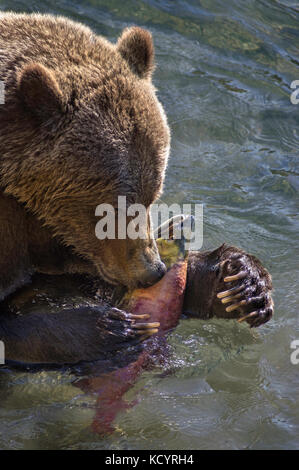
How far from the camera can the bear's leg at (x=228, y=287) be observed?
5348mm

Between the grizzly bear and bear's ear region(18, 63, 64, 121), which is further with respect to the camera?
the grizzly bear

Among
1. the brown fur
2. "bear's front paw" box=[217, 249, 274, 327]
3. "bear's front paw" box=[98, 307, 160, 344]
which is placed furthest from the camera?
"bear's front paw" box=[217, 249, 274, 327]

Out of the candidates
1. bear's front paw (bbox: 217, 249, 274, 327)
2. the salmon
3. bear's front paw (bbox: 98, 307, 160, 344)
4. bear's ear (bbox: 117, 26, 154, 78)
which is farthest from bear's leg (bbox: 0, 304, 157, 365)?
bear's ear (bbox: 117, 26, 154, 78)

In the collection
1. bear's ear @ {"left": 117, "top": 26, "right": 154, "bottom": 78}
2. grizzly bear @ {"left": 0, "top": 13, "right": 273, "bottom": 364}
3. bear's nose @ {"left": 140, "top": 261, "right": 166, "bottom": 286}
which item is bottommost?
bear's nose @ {"left": 140, "top": 261, "right": 166, "bottom": 286}

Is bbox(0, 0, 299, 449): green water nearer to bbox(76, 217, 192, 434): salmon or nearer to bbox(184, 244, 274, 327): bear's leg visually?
bbox(76, 217, 192, 434): salmon

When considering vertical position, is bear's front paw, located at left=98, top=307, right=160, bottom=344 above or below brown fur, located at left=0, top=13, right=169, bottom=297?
below

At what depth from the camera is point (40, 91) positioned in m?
4.32

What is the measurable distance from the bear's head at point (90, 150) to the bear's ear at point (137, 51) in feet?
0.60

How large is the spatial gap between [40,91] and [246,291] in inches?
80.6

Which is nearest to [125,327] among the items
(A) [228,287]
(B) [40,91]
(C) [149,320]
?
(C) [149,320]

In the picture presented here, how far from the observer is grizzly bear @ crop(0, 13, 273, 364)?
4.48 metres

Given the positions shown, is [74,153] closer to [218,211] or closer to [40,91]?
[40,91]

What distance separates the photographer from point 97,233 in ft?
16.1

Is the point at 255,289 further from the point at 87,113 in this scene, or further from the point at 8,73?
the point at 8,73
